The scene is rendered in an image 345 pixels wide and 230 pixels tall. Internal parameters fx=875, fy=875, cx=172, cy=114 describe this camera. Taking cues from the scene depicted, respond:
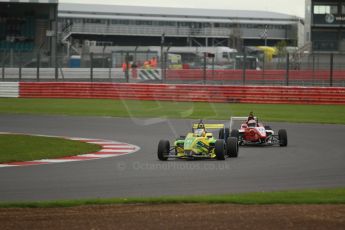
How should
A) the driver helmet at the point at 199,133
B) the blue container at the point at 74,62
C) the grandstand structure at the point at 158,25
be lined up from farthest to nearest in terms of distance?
the grandstand structure at the point at 158,25, the blue container at the point at 74,62, the driver helmet at the point at 199,133

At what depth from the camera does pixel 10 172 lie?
1463 cm

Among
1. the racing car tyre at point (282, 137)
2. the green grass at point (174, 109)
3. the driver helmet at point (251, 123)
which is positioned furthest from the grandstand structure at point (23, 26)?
the racing car tyre at point (282, 137)

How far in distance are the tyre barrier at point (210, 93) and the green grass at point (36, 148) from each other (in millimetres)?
16611

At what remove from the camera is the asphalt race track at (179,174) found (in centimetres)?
1241

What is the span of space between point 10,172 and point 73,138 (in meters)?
6.93

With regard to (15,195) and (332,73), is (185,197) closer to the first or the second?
(15,195)

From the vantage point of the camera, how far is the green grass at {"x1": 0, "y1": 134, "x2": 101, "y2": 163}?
675 inches

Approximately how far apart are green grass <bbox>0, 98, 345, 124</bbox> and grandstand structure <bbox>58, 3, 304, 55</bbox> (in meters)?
29.9

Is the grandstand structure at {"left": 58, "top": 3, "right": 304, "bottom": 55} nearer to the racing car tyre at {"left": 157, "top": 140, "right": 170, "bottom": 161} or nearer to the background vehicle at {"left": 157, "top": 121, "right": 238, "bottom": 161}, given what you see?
the background vehicle at {"left": 157, "top": 121, "right": 238, "bottom": 161}

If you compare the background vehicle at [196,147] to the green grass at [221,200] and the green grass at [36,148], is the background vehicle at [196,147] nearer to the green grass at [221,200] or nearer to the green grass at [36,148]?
the green grass at [36,148]

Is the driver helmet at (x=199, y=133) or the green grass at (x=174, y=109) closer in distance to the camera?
the driver helmet at (x=199, y=133)

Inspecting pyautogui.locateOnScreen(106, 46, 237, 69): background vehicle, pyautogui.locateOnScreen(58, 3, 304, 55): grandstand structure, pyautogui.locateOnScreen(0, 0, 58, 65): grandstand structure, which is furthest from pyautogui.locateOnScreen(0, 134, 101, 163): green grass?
pyautogui.locateOnScreen(58, 3, 304, 55): grandstand structure

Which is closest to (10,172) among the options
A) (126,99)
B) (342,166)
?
(342,166)

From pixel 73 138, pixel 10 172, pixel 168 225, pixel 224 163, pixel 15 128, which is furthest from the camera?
pixel 15 128
